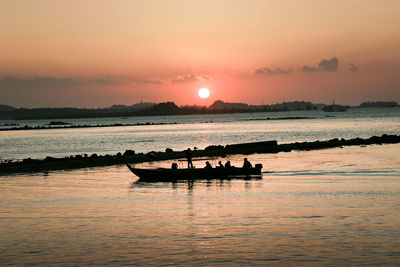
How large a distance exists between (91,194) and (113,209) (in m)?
6.05

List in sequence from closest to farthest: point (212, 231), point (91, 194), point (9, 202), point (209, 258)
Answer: point (209, 258)
point (212, 231)
point (9, 202)
point (91, 194)

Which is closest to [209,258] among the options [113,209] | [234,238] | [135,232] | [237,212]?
[234,238]

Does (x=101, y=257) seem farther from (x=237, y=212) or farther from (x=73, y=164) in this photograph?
(x=73, y=164)

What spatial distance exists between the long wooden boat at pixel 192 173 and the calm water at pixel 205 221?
4.49 ft

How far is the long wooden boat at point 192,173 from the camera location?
134 feet

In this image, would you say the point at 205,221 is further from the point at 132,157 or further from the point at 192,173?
the point at 132,157

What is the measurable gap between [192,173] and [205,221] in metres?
16.2

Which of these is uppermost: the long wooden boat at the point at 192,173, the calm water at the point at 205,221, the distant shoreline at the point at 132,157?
the distant shoreline at the point at 132,157

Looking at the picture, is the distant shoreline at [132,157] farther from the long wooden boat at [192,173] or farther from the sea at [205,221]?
the long wooden boat at [192,173]

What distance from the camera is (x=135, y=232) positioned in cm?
2284

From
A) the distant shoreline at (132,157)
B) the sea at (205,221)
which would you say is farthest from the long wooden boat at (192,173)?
the distant shoreline at (132,157)

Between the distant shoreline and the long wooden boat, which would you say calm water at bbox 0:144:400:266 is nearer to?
the long wooden boat

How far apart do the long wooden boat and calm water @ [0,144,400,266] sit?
1369mm

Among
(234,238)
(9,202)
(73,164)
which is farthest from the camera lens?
(73,164)
